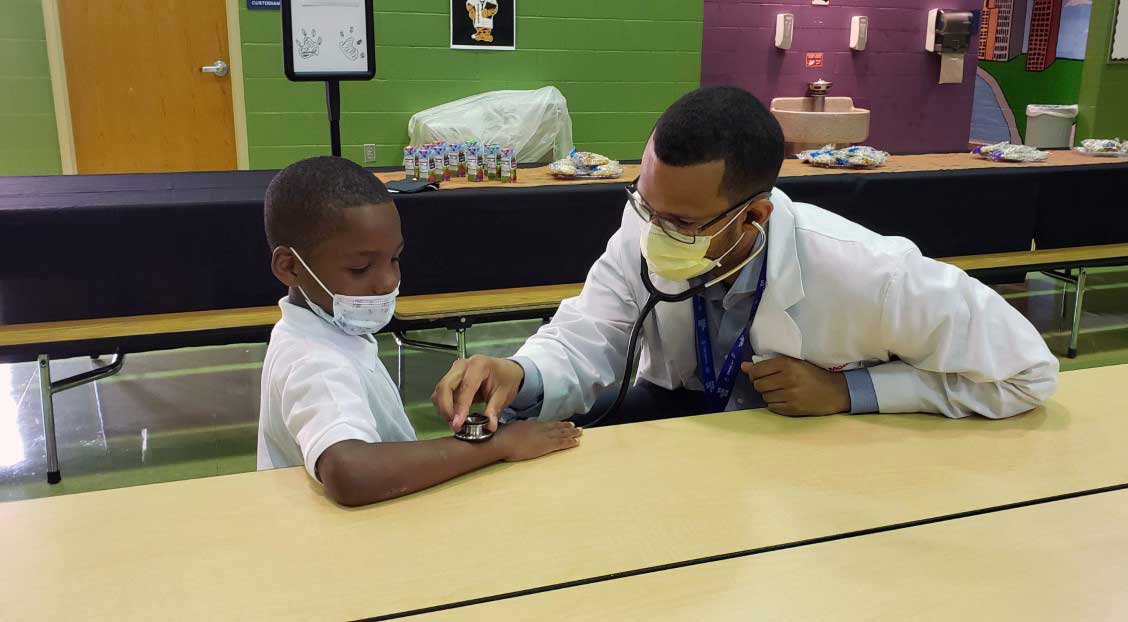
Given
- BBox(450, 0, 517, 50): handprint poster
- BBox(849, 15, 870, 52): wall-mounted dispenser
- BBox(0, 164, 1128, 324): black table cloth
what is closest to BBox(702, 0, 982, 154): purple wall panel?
BBox(849, 15, 870, 52): wall-mounted dispenser

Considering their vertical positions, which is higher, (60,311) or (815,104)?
(815,104)

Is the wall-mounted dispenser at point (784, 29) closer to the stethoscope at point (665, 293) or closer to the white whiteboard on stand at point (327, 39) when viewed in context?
the white whiteboard on stand at point (327, 39)

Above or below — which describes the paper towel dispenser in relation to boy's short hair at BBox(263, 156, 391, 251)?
above

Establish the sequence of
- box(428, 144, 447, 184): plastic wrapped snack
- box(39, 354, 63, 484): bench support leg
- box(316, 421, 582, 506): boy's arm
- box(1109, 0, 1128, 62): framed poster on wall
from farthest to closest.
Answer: box(1109, 0, 1128, 62): framed poster on wall, box(428, 144, 447, 184): plastic wrapped snack, box(39, 354, 63, 484): bench support leg, box(316, 421, 582, 506): boy's arm

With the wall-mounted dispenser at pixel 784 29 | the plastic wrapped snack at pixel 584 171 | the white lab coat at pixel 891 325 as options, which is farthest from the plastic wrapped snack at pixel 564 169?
the wall-mounted dispenser at pixel 784 29

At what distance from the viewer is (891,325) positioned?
4.66 feet

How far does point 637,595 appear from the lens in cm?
93

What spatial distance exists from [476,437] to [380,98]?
453 centimetres

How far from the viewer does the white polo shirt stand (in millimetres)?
1167

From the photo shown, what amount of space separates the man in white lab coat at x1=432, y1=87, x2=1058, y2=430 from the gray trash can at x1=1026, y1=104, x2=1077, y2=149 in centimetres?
683

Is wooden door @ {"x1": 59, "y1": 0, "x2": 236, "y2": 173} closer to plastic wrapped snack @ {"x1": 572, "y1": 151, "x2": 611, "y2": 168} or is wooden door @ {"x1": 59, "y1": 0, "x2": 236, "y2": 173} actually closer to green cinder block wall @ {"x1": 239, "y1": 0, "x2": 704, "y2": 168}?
green cinder block wall @ {"x1": 239, "y1": 0, "x2": 704, "y2": 168}

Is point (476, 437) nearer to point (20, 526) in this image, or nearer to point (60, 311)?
point (20, 526)

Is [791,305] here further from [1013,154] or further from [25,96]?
[25,96]

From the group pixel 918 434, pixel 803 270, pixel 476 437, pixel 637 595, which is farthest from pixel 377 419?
pixel 918 434
